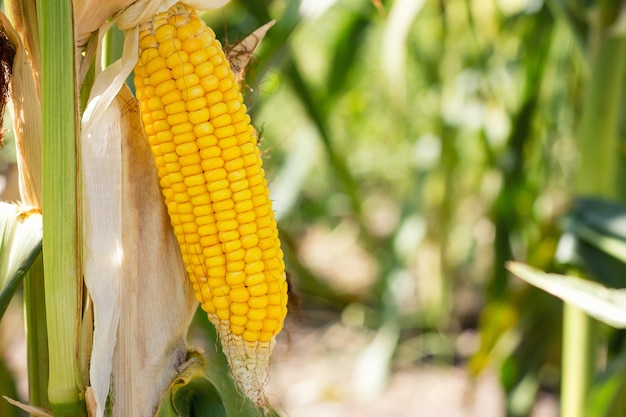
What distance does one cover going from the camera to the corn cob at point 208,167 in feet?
1.66

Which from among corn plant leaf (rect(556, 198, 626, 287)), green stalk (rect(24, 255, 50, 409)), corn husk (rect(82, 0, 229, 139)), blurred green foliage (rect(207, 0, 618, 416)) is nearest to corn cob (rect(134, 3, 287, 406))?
corn husk (rect(82, 0, 229, 139))

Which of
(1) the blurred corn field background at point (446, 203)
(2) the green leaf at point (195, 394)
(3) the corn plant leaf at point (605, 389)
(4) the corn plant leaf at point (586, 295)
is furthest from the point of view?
(1) the blurred corn field background at point (446, 203)

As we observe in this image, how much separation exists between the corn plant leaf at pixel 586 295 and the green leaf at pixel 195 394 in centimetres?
37

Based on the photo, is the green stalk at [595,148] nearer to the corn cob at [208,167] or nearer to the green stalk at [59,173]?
the corn cob at [208,167]

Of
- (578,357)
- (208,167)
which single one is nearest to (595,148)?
(578,357)

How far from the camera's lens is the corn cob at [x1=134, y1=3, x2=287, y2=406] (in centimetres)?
50

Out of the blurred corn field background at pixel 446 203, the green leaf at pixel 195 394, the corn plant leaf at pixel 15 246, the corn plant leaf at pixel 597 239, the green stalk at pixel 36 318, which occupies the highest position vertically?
the corn plant leaf at pixel 15 246

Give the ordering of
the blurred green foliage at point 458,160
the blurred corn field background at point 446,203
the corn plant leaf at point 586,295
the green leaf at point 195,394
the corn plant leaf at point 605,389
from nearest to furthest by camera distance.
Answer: the green leaf at point 195,394 → the corn plant leaf at point 586,295 → the corn plant leaf at point 605,389 → the blurred corn field background at point 446,203 → the blurred green foliage at point 458,160

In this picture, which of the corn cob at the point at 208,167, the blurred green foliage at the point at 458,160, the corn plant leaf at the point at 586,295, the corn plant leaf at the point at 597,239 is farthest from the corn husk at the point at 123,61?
the corn plant leaf at the point at 597,239

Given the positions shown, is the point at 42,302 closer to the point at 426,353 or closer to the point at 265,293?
the point at 265,293

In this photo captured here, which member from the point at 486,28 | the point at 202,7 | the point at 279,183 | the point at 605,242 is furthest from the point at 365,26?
the point at 202,7

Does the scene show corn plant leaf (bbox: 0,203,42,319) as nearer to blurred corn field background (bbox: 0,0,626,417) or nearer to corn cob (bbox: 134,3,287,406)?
corn cob (bbox: 134,3,287,406)

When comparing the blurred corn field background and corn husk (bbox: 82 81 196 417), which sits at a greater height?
corn husk (bbox: 82 81 196 417)

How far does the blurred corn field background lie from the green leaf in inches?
12.0
